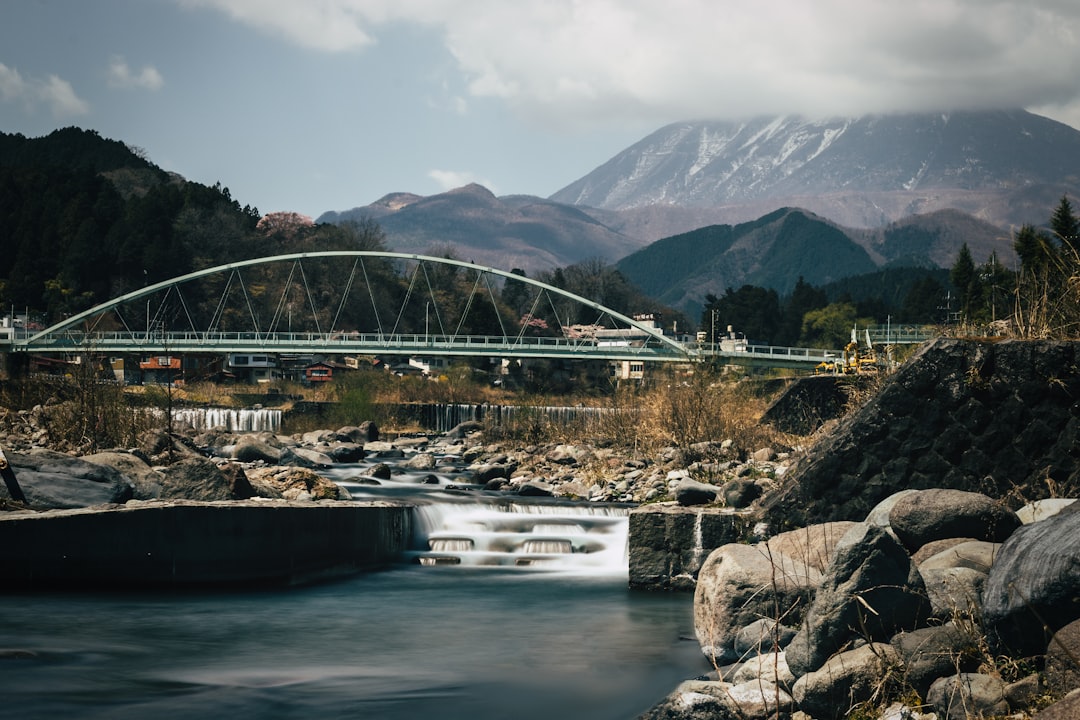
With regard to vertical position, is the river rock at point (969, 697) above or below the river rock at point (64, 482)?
below

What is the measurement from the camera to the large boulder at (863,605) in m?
8.37

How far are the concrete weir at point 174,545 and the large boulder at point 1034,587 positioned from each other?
32.9 ft

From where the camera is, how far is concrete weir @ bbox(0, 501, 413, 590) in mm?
13977

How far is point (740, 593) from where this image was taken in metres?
10.5

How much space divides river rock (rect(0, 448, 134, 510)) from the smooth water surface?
6.94 ft

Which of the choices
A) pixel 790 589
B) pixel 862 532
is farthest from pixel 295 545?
pixel 862 532

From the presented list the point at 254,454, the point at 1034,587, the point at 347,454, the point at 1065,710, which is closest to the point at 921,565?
the point at 1034,587

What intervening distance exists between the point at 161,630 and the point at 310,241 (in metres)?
128

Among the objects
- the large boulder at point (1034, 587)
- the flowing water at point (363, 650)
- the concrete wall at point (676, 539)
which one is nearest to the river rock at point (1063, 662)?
the large boulder at point (1034, 587)

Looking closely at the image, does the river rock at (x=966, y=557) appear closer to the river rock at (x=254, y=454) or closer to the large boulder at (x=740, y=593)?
the large boulder at (x=740, y=593)

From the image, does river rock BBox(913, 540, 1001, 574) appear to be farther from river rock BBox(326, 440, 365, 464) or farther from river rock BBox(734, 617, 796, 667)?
river rock BBox(326, 440, 365, 464)

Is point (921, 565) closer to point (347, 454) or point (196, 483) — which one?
point (196, 483)

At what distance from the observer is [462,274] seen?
163m

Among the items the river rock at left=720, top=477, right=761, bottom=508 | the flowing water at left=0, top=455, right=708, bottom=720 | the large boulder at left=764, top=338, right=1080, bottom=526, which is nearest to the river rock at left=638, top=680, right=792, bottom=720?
the flowing water at left=0, top=455, right=708, bottom=720
